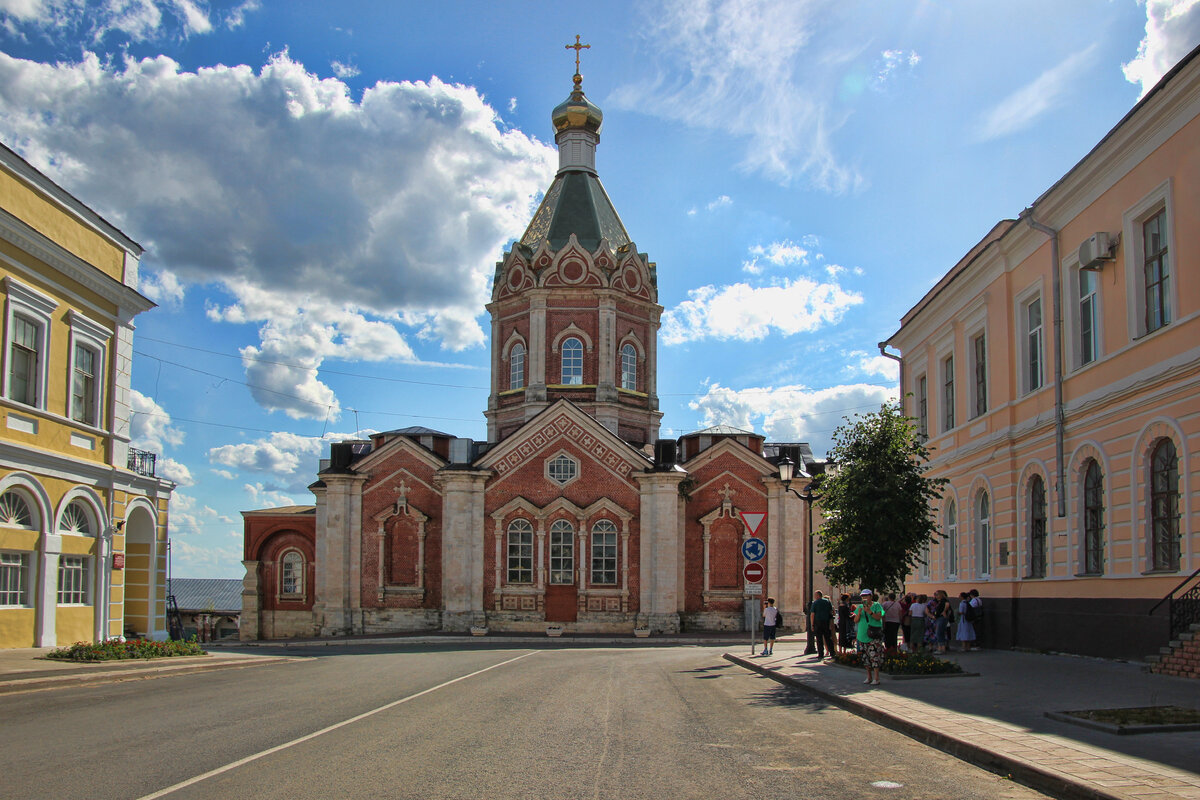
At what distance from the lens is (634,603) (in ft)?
130

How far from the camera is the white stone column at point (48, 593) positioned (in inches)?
836

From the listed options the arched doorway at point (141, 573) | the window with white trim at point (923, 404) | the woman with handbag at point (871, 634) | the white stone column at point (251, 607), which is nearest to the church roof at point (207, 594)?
the white stone column at point (251, 607)

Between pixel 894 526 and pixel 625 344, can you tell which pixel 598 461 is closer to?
pixel 625 344

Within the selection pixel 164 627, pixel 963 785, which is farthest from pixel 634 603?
pixel 963 785

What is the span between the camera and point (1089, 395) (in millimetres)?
18594

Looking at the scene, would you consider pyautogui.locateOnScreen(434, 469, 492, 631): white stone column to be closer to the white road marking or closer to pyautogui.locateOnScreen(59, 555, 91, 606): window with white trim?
pyautogui.locateOnScreen(59, 555, 91, 606): window with white trim

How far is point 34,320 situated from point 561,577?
907 inches

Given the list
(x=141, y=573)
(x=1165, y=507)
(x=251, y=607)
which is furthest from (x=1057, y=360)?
(x=251, y=607)

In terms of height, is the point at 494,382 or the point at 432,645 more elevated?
the point at 494,382

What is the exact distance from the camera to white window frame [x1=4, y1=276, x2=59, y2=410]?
66.4ft

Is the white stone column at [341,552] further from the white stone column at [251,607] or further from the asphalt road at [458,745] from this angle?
the asphalt road at [458,745]

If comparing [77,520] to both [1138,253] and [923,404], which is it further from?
[923,404]

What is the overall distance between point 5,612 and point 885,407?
58.3ft

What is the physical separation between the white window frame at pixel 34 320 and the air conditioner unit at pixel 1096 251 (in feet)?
64.9
